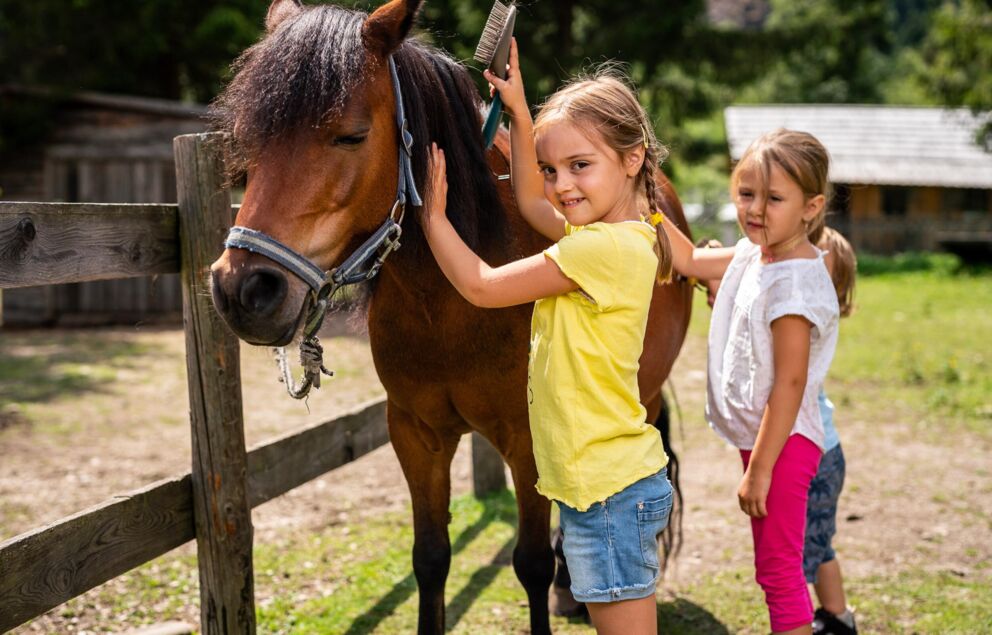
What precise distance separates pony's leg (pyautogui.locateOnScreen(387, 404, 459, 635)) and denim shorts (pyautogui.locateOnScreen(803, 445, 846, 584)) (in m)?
1.34

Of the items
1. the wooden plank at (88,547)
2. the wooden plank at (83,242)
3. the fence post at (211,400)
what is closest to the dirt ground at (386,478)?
the fence post at (211,400)

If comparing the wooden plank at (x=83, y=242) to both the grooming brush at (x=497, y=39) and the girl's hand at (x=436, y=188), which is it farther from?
the grooming brush at (x=497, y=39)

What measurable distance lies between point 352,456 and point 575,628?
131cm

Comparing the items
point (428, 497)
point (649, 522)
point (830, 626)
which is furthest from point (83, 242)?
point (830, 626)

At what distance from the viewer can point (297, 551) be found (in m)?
4.41

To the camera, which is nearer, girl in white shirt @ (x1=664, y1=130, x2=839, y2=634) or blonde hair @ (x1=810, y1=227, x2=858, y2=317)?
girl in white shirt @ (x1=664, y1=130, x2=839, y2=634)

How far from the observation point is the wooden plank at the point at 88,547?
2242mm

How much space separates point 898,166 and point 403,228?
1001 inches

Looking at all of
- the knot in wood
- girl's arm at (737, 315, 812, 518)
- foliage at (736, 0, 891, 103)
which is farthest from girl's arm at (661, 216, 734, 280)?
foliage at (736, 0, 891, 103)

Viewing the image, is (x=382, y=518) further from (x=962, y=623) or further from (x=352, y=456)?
(x=962, y=623)

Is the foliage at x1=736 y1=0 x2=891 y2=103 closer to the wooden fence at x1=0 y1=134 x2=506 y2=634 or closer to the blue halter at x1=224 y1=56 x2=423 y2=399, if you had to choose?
the wooden fence at x1=0 y1=134 x2=506 y2=634

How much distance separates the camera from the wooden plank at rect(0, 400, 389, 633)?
2.25 metres

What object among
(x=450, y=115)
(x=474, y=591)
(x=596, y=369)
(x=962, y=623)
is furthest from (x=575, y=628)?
(x=450, y=115)

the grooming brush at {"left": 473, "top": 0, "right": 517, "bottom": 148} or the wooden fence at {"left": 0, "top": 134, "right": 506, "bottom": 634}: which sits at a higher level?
the grooming brush at {"left": 473, "top": 0, "right": 517, "bottom": 148}
